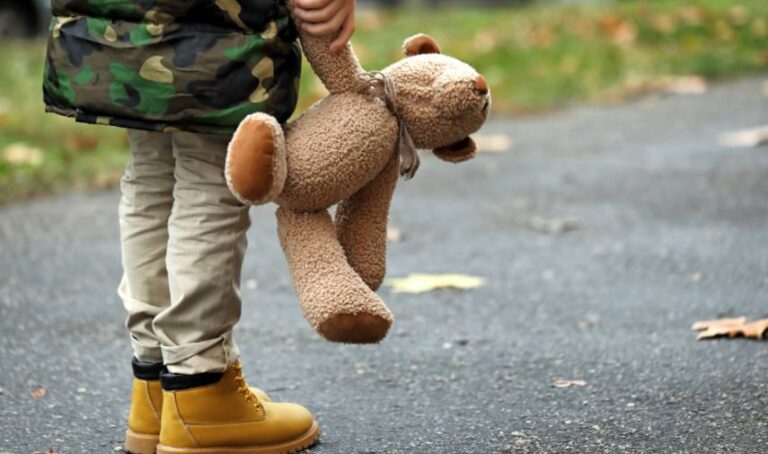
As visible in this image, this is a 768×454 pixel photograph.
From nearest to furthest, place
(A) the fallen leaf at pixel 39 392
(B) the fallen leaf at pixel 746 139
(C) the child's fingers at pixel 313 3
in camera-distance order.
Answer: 1. (C) the child's fingers at pixel 313 3
2. (A) the fallen leaf at pixel 39 392
3. (B) the fallen leaf at pixel 746 139

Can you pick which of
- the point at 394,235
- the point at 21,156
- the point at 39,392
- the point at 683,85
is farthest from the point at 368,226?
the point at 683,85

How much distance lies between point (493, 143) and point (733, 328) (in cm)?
275

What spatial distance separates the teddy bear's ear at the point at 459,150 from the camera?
2289 mm

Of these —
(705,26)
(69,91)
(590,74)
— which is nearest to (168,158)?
(69,91)

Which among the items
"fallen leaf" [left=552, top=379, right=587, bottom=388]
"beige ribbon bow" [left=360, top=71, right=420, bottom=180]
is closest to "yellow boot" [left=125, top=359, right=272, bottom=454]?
"beige ribbon bow" [left=360, top=71, right=420, bottom=180]

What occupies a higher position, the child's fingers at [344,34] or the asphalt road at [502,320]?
the child's fingers at [344,34]

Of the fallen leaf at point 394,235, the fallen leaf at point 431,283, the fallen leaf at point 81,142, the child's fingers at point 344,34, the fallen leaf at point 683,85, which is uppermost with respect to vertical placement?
the child's fingers at point 344,34

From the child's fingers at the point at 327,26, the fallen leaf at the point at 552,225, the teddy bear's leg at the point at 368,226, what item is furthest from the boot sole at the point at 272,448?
the fallen leaf at the point at 552,225

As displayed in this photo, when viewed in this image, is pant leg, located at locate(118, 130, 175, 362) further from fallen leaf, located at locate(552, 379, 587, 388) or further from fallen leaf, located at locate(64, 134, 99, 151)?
fallen leaf, located at locate(64, 134, 99, 151)

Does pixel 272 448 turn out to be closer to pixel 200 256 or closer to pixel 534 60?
pixel 200 256

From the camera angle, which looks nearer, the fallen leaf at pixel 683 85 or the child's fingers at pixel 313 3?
the child's fingers at pixel 313 3

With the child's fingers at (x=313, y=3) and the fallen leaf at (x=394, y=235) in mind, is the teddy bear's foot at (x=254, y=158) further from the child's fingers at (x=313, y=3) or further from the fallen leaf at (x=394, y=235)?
the fallen leaf at (x=394, y=235)

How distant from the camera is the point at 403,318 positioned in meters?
3.39

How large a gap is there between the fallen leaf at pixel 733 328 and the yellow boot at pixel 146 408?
135cm
